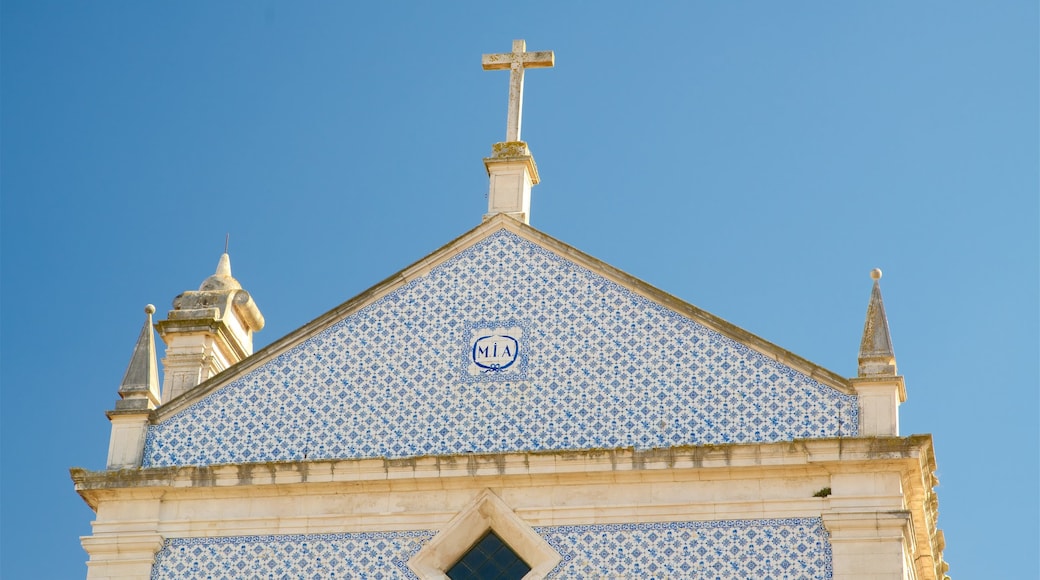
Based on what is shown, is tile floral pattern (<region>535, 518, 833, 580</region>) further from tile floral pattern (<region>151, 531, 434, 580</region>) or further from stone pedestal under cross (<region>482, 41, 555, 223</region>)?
stone pedestal under cross (<region>482, 41, 555, 223</region>)

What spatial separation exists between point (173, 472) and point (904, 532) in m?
6.06

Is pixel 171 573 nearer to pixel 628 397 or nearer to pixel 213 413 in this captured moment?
pixel 213 413

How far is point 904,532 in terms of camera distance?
17656 mm

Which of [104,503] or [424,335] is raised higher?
[424,335]

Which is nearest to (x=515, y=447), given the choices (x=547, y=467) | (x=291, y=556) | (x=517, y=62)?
(x=547, y=467)

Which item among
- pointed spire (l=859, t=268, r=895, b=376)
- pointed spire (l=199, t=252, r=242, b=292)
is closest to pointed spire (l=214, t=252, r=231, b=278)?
pointed spire (l=199, t=252, r=242, b=292)

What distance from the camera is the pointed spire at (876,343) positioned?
18.2 m

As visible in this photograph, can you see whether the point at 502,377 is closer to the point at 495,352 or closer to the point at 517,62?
the point at 495,352

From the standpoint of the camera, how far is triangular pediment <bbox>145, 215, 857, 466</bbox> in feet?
60.3

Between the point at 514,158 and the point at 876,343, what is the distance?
12.9ft

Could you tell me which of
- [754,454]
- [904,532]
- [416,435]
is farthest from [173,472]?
[904,532]

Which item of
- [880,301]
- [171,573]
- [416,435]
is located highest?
[880,301]

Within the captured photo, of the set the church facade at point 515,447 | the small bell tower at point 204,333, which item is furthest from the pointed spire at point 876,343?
the small bell tower at point 204,333

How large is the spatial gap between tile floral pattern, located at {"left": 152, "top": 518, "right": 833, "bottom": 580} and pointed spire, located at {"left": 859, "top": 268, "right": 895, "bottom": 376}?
1422mm
